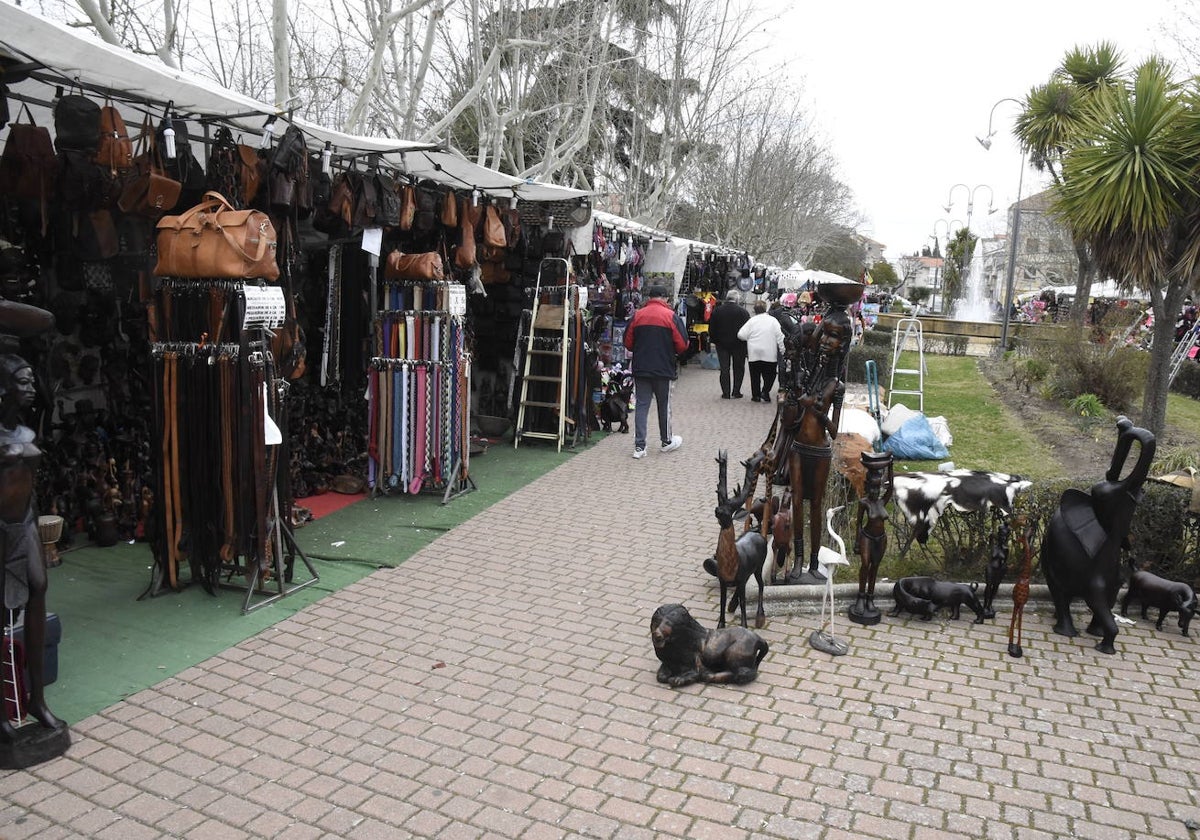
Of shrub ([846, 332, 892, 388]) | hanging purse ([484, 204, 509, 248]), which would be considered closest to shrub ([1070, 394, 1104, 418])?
shrub ([846, 332, 892, 388])

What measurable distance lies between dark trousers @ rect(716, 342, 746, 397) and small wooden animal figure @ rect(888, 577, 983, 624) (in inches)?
350

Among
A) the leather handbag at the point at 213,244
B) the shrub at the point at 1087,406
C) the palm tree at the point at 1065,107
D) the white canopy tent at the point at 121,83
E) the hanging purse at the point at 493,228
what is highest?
the palm tree at the point at 1065,107

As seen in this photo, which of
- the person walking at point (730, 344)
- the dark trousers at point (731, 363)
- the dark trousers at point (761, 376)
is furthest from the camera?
the dark trousers at point (731, 363)

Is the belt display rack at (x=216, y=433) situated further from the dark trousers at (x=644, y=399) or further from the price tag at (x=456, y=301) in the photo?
the dark trousers at (x=644, y=399)

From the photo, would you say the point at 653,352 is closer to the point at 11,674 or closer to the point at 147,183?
the point at 147,183

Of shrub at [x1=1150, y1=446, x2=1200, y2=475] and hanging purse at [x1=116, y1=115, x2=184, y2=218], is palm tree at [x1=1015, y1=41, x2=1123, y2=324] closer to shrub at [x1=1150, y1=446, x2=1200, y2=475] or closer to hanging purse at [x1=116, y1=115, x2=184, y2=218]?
shrub at [x1=1150, y1=446, x2=1200, y2=475]

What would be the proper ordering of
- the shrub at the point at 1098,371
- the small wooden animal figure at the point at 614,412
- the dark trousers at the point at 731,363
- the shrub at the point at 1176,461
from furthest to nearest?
1. the dark trousers at the point at 731,363
2. the shrub at the point at 1098,371
3. the small wooden animal figure at the point at 614,412
4. the shrub at the point at 1176,461

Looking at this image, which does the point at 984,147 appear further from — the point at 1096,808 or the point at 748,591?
the point at 1096,808

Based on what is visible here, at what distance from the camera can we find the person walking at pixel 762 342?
1305 cm

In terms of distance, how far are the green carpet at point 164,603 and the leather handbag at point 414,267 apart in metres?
1.97

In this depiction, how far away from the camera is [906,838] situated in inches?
122

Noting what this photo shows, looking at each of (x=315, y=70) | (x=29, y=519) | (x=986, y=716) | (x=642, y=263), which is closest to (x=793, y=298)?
(x=642, y=263)

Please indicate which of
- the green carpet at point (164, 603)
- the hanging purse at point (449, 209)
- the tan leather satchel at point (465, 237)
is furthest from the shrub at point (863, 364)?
the green carpet at point (164, 603)

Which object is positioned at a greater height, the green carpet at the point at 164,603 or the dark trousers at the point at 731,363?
the dark trousers at the point at 731,363
